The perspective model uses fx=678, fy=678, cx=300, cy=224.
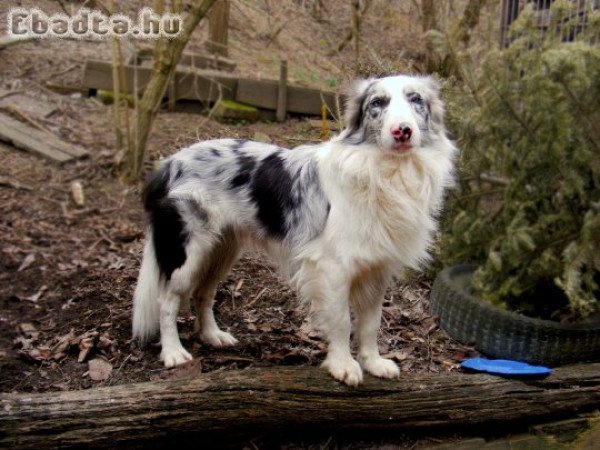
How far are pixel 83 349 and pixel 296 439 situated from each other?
5.24 ft

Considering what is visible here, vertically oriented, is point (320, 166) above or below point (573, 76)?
below

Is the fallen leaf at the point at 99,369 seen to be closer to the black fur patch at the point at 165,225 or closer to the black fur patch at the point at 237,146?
the black fur patch at the point at 165,225

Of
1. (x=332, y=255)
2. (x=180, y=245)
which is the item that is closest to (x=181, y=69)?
(x=180, y=245)

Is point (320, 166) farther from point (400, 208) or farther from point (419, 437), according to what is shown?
point (419, 437)

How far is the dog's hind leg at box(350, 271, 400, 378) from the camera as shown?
3861 millimetres

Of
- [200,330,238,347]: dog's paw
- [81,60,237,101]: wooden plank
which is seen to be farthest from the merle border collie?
[81,60,237,101]: wooden plank

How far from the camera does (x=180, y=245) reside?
4117 millimetres

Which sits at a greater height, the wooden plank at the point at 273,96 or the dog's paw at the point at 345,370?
the wooden plank at the point at 273,96

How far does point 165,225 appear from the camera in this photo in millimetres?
4141

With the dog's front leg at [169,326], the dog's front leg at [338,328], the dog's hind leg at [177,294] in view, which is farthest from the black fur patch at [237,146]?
the dog's front leg at [338,328]

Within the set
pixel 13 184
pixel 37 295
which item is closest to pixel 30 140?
pixel 13 184

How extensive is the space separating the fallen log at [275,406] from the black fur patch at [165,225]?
2.90ft

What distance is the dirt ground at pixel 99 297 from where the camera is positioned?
4301mm

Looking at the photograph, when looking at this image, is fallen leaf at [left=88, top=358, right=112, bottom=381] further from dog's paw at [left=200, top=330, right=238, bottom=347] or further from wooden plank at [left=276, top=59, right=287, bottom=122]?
wooden plank at [left=276, top=59, right=287, bottom=122]
